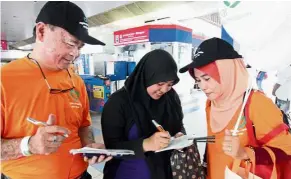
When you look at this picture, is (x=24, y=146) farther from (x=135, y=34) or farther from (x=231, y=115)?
(x=135, y=34)

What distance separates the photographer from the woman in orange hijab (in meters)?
1.06

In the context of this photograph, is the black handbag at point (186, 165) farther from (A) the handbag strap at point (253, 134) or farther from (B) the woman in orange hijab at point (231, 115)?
(A) the handbag strap at point (253, 134)

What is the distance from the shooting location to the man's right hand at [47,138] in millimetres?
892

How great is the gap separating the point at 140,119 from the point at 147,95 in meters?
0.18

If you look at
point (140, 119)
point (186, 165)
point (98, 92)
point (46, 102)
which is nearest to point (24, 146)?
point (46, 102)

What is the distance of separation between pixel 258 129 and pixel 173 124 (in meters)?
0.56

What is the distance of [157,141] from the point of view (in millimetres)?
1191

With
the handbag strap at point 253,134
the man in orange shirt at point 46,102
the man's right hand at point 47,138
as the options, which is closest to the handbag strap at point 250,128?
the handbag strap at point 253,134

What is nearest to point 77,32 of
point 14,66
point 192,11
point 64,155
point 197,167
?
point 14,66

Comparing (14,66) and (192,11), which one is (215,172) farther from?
(192,11)

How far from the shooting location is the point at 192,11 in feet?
21.9

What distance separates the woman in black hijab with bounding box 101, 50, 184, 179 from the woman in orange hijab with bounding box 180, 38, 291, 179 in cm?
21

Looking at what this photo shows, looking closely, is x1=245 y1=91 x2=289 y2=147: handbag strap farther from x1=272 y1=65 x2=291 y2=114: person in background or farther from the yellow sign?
the yellow sign

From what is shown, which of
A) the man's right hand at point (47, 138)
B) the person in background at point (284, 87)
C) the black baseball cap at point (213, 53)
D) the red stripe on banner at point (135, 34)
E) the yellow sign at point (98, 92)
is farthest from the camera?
the red stripe on banner at point (135, 34)
